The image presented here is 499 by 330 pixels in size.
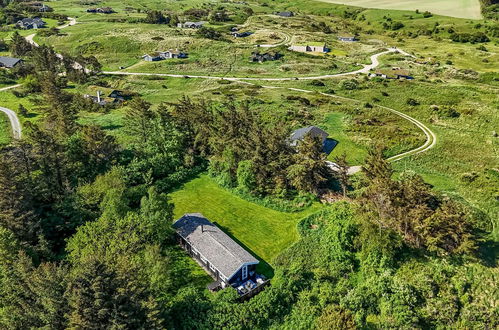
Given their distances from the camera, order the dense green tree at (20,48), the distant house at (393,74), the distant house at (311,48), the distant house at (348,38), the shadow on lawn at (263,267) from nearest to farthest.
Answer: the shadow on lawn at (263,267) < the distant house at (393,74) < the dense green tree at (20,48) < the distant house at (311,48) < the distant house at (348,38)

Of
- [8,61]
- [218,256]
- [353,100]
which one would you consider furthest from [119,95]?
[218,256]

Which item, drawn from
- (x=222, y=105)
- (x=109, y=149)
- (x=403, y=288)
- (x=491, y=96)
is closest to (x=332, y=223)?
(x=403, y=288)

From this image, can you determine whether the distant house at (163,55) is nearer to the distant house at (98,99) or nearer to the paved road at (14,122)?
the distant house at (98,99)

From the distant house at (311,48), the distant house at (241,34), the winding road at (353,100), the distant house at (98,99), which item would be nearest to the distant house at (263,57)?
the distant house at (311,48)

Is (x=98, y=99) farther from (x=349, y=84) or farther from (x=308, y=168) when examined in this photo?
(x=349, y=84)

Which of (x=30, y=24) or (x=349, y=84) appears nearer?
(x=349, y=84)

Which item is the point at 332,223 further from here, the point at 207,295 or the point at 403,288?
the point at 207,295

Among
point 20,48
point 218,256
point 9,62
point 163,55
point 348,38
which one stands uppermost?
point 348,38
